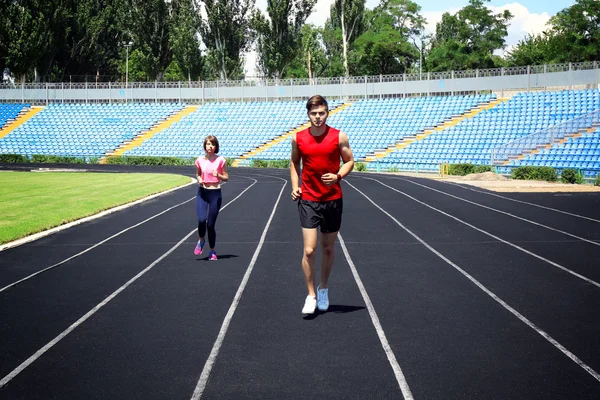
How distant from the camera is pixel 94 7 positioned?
69.2m

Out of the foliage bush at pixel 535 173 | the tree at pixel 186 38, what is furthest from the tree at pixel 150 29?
the foliage bush at pixel 535 173

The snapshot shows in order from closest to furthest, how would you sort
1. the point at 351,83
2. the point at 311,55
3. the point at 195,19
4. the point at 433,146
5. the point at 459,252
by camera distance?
the point at 459,252 → the point at 433,146 → the point at 351,83 → the point at 195,19 → the point at 311,55

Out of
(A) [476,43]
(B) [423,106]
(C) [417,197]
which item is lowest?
(C) [417,197]

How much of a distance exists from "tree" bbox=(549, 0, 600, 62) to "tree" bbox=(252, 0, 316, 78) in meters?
27.4

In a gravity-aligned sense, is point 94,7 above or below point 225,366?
above

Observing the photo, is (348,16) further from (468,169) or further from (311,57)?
(468,169)

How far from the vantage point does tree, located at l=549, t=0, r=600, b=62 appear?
64.8 m

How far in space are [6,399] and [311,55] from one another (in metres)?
85.8

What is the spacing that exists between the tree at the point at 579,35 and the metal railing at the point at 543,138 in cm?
3196

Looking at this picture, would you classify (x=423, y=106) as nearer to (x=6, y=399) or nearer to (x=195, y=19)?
(x=195, y=19)

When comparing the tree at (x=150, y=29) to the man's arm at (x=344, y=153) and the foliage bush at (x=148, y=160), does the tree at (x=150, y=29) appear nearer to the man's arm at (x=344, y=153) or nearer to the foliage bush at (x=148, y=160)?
the foliage bush at (x=148, y=160)

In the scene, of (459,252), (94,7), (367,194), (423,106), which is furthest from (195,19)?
(459,252)

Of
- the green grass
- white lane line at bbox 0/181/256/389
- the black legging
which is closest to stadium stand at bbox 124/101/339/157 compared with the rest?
the green grass

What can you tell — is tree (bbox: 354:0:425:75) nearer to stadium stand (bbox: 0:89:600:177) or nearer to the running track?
stadium stand (bbox: 0:89:600:177)
